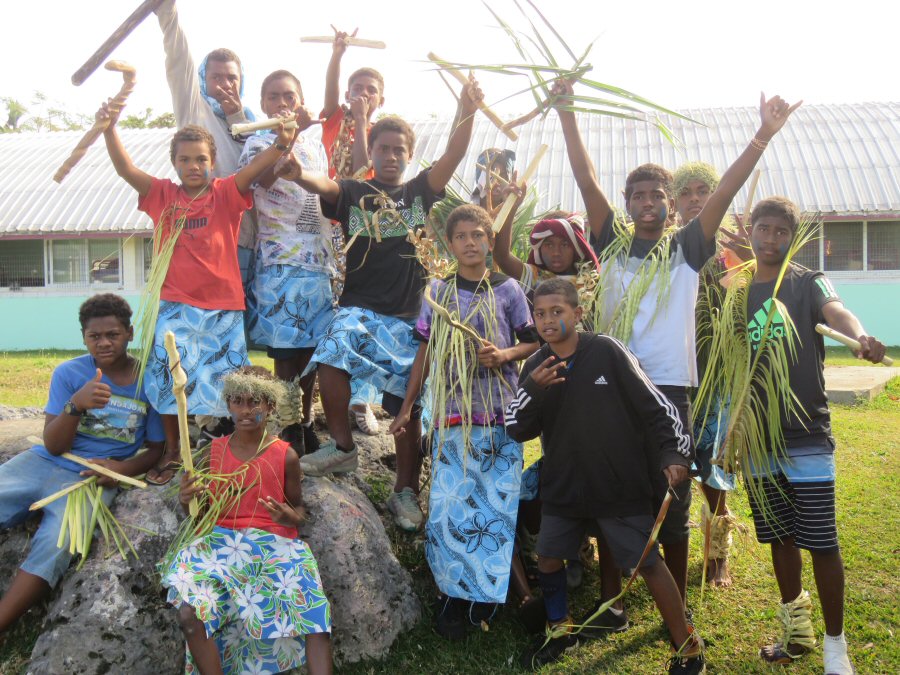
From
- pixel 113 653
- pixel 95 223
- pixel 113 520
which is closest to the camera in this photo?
pixel 113 653

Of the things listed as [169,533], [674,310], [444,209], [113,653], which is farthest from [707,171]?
[113,653]

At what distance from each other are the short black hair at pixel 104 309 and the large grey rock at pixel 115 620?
1030 millimetres

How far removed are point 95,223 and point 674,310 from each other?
53.0 ft

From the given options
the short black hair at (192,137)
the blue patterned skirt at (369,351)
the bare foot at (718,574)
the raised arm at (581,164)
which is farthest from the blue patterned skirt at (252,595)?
the bare foot at (718,574)

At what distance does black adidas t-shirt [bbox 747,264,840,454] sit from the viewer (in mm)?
3582

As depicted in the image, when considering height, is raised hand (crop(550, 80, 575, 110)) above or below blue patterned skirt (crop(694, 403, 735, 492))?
above

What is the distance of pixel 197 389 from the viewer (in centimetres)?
401

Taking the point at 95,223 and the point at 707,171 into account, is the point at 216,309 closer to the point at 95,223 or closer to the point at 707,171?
the point at 707,171

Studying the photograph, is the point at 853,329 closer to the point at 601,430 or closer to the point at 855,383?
the point at 601,430

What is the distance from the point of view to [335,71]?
4.84 metres

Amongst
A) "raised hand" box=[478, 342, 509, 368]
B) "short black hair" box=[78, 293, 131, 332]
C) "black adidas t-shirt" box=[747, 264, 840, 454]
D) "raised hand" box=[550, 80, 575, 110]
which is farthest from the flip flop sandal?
Answer: "black adidas t-shirt" box=[747, 264, 840, 454]

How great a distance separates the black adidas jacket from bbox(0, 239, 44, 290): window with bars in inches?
666

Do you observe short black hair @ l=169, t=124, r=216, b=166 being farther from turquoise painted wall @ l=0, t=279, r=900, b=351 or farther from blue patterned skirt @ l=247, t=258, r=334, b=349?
turquoise painted wall @ l=0, t=279, r=900, b=351

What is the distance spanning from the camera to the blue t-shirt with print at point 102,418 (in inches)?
152
